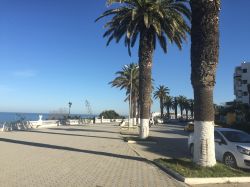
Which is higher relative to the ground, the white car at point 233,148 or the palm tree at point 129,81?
the palm tree at point 129,81

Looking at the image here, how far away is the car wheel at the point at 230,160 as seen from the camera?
1543 centimetres

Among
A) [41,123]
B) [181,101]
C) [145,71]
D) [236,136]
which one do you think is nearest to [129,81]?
[41,123]

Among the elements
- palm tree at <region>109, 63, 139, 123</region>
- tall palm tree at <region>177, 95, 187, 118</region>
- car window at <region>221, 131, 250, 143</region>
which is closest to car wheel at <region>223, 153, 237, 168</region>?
car window at <region>221, 131, 250, 143</region>

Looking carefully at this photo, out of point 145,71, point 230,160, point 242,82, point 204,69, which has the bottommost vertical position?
point 230,160

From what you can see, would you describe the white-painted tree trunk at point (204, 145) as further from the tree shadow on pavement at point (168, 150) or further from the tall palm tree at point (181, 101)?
the tall palm tree at point (181, 101)

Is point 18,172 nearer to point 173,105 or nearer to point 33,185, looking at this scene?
point 33,185

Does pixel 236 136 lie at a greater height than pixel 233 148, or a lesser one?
greater

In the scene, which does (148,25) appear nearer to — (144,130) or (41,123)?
(144,130)

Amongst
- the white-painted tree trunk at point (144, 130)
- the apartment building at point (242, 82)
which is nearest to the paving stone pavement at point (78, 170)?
the white-painted tree trunk at point (144, 130)

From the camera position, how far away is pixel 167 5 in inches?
1178

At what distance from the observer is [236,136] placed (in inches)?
667

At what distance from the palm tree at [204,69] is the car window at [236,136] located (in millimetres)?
3053

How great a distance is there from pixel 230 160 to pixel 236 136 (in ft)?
5.24

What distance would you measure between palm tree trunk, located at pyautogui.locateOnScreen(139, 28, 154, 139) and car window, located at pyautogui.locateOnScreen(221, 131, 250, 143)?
12566 mm
